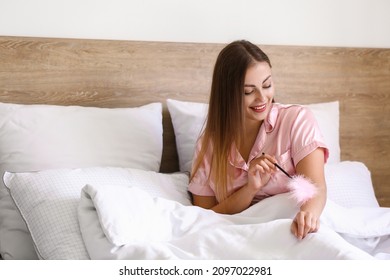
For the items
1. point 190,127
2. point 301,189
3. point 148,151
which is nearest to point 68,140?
point 148,151

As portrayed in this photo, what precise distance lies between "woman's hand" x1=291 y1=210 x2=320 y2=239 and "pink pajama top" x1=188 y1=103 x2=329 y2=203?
0.33 m

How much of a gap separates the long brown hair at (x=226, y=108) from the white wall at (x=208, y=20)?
0.54m

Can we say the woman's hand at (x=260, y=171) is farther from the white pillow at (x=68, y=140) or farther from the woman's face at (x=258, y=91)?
the white pillow at (x=68, y=140)

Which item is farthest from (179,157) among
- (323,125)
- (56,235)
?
(56,235)

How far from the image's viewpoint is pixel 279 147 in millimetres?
1983

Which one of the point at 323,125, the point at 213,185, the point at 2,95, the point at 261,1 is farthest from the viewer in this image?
the point at 261,1

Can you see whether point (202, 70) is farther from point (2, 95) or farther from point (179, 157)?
point (2, 95)

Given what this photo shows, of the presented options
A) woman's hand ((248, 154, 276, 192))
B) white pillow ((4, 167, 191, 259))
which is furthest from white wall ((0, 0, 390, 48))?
woman's hand ((248, 154, 276, 192))

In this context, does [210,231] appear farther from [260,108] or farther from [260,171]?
[260,108]

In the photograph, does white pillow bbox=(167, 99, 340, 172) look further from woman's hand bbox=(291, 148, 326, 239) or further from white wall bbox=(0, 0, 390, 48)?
woman's hand bbox=(291, 148, 326, 239)

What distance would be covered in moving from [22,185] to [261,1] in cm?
125

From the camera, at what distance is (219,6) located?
2547 mm

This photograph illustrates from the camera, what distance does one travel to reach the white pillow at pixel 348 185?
217 cm

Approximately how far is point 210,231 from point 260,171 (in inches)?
12.8
